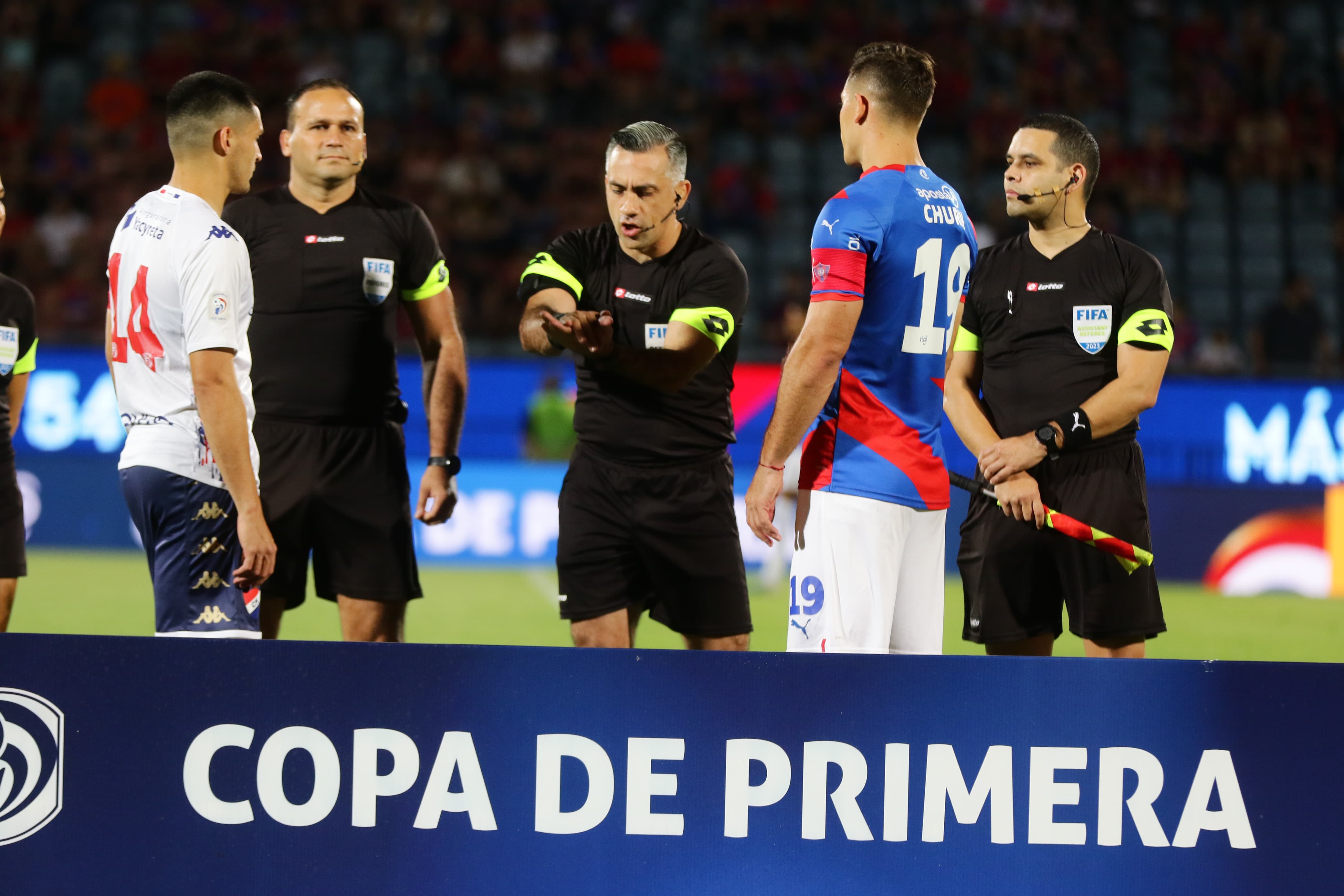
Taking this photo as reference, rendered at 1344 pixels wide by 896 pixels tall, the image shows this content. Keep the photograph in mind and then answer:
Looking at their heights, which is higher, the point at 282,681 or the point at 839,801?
the point at 282,681

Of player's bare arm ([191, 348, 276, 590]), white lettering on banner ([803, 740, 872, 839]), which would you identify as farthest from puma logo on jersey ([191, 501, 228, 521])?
white lettering on banner ([803, 740, 872, 839])

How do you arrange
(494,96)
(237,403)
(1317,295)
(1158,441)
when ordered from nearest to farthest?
(237,403) < (1158,441) < (1317,295) < (494,96)

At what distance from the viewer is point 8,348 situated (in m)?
5.02

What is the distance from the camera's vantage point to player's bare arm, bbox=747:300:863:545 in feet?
12.5

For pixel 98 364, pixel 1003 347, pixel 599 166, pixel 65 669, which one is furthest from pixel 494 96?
pixel 65 669

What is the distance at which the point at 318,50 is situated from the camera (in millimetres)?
16703

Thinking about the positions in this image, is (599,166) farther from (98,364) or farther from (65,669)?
(65,669)

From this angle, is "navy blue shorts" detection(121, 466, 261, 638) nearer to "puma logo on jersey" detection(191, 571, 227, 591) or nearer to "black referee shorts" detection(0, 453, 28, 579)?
"puma logo on jersey" detection(191, 571, 227, 591)

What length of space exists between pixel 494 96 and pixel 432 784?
14.3 meters

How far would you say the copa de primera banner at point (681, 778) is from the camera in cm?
321

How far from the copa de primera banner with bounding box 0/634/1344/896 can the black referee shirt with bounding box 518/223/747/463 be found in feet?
4.08

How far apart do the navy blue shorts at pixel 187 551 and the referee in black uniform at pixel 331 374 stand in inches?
27.5

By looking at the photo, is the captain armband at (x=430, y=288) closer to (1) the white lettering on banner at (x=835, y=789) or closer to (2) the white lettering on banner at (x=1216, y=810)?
(1) the white lettering on banner at (x=835, y=789)

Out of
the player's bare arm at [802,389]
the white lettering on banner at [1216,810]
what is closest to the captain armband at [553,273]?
the player's bare arm at [802,389]
